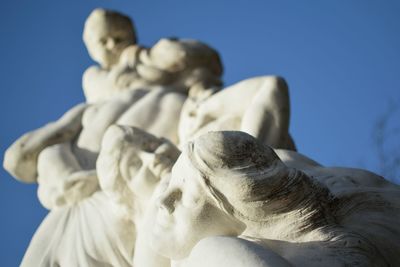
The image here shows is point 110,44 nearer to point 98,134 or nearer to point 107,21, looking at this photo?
point 107,21

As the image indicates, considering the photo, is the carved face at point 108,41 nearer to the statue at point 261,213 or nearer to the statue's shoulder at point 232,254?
the statue at point 261,213

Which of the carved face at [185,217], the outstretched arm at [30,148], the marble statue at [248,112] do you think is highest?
the carved face at [185,217]

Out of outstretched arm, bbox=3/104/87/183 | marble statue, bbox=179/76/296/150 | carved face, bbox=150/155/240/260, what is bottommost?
outstretched arm, bbox=3/104/87/183

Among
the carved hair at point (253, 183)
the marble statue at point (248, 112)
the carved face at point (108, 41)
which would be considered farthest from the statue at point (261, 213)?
the carved face at point (108, 41)

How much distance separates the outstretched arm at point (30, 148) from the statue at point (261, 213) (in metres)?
1.84

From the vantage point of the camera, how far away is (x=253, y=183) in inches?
57.5

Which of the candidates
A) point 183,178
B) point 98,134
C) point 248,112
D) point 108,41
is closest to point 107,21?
point 108,41

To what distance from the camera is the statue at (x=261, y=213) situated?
4.57ft

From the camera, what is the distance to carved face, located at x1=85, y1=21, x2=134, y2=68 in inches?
165

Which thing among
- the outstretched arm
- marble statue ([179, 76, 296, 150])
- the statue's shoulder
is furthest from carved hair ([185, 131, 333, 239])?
the outstretched arm

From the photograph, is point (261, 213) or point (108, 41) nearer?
point (261, 213)

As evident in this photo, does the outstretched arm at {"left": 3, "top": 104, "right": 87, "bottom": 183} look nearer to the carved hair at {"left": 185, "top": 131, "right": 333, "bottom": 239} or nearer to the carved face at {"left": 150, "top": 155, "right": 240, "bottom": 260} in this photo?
the carved face at {"left": 150, "top": 155, "right": 240, "bottom": 260}

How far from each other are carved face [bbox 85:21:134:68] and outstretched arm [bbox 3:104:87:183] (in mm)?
810

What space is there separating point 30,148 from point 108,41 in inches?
43.3
